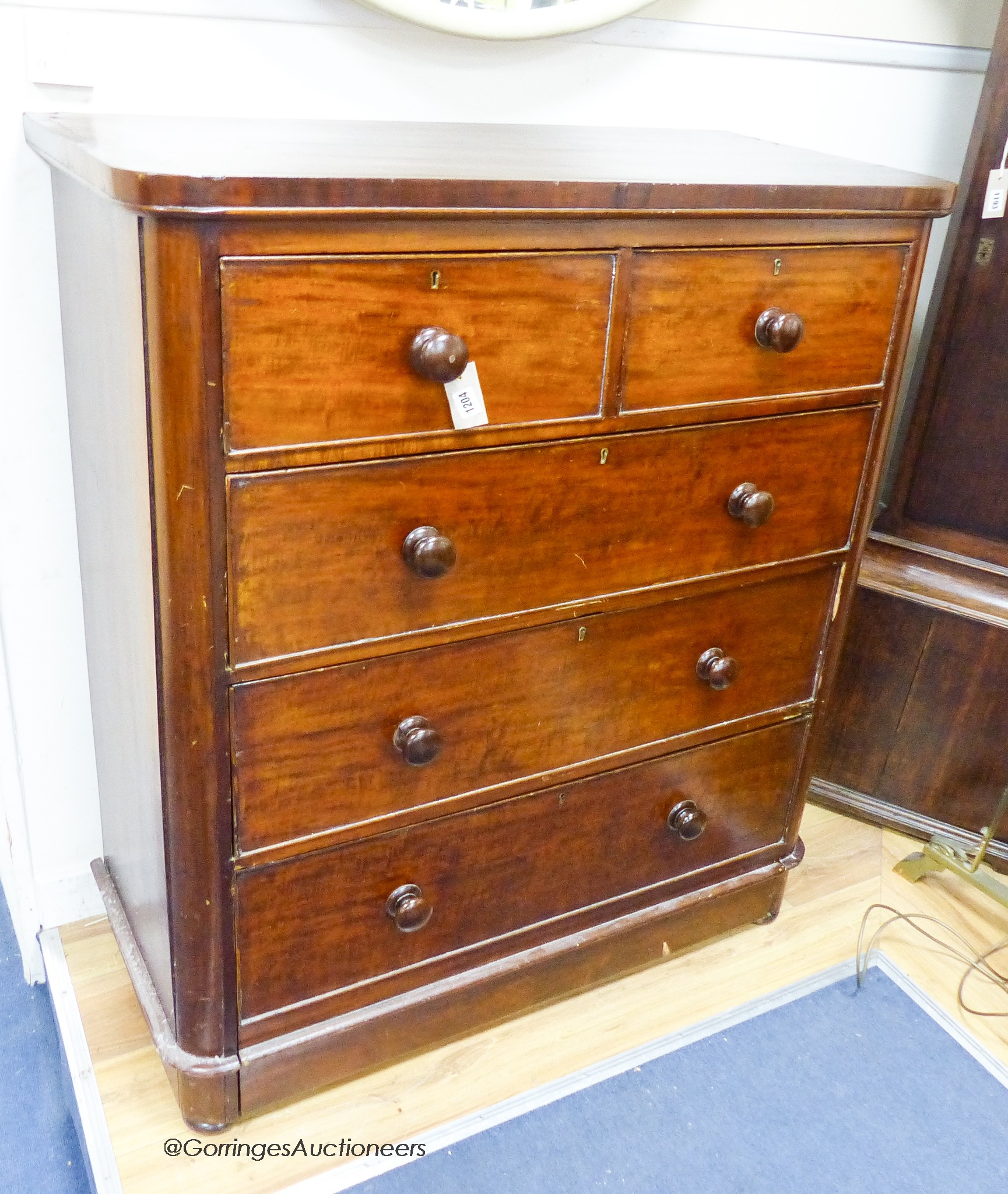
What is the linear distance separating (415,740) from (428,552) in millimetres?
220

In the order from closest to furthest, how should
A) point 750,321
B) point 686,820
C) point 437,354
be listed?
point 437,354 < point 750,321 < point 686,820

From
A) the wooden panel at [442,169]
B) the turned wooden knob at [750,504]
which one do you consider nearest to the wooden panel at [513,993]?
the turned wooden knob at [750,504]

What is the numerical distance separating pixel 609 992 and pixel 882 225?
1.09 m

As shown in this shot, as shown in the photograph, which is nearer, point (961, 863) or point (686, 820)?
point (686, 820)

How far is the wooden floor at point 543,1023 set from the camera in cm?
130

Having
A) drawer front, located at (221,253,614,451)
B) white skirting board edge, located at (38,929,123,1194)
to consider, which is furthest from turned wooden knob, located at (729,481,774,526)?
white skirting board edge, located at (38,929,123,1194)

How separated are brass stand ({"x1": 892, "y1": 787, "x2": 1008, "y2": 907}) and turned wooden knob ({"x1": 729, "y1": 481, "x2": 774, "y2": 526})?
0.72 metres

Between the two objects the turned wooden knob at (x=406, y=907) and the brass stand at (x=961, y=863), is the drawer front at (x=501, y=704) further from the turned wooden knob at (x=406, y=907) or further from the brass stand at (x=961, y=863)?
the brass stand at (x=961, y=863)

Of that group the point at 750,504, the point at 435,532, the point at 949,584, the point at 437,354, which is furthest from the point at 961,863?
the point at 437,354

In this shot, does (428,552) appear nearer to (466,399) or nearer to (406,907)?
(466,399)

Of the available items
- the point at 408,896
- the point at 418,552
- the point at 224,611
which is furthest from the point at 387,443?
the point at 408,896

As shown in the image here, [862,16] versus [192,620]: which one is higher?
[862,16]

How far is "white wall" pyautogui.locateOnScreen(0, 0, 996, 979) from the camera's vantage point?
4.12ft

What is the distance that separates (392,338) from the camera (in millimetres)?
984
